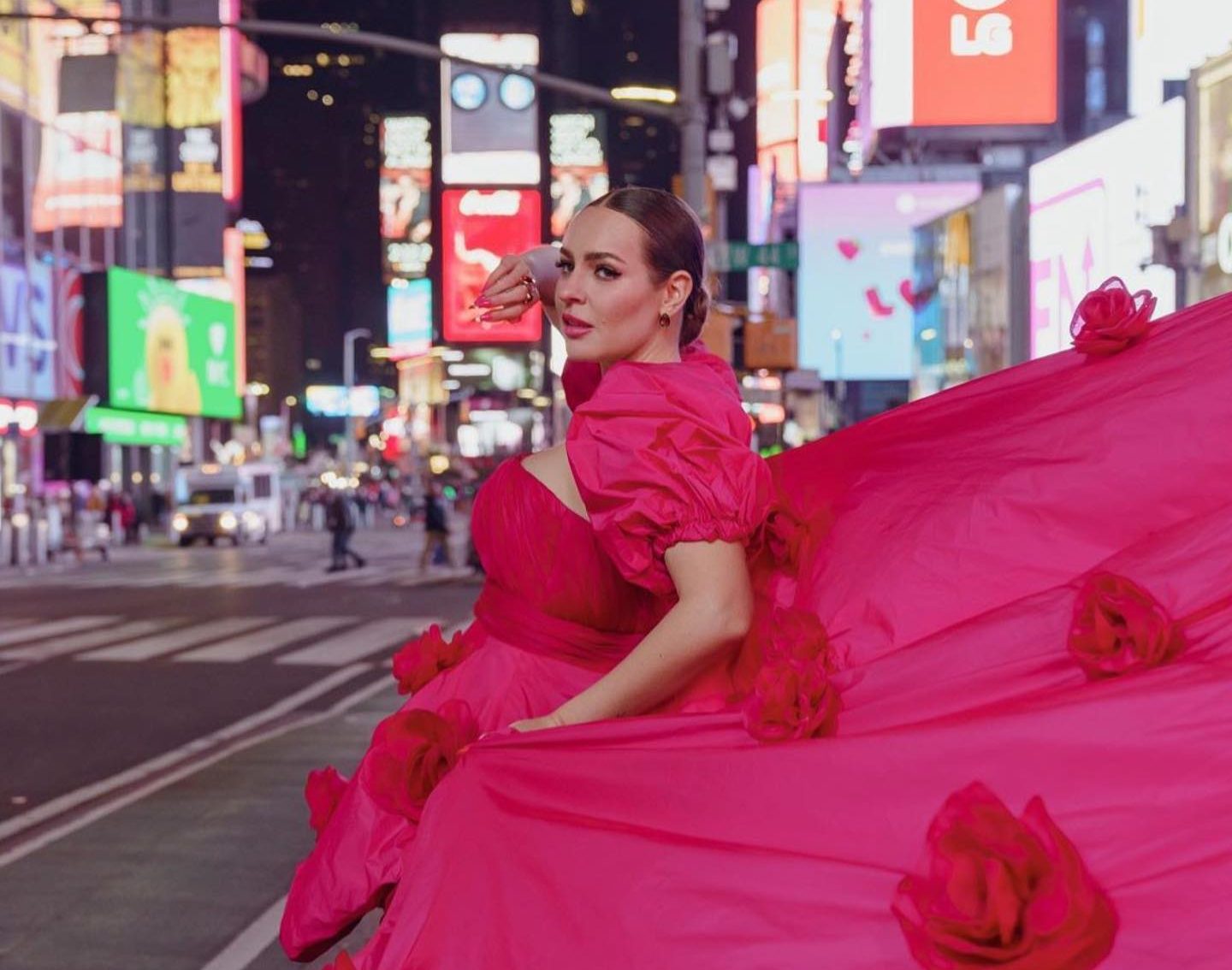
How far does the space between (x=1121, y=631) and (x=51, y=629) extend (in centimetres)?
1870

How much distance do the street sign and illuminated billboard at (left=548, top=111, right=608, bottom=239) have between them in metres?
82.5

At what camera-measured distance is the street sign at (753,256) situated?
17.8 meters

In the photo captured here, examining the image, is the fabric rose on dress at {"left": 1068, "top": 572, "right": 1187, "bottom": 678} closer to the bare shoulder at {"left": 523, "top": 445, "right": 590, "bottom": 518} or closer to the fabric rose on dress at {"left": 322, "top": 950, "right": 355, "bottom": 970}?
the bare shoulder at {"left": 523, "top": 445, "right": 590, "bottom": 518}

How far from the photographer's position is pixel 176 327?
6531 cm

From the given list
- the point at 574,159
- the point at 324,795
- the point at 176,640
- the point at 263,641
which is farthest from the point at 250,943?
the point at 574,159

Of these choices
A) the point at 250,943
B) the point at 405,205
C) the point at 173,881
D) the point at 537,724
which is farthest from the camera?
the point at 405,205

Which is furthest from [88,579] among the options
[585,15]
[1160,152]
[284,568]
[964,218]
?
[585,15]

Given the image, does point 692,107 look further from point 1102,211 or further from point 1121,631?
point 1121,631

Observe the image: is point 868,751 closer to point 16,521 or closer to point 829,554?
point 829,554

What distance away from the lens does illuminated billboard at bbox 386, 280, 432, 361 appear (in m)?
116

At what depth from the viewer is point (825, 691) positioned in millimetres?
2445

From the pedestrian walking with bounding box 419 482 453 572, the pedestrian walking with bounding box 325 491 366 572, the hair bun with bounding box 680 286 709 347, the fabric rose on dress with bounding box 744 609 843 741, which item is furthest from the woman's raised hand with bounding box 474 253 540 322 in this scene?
the pedestrian walking with bounding box 325 491 366 572

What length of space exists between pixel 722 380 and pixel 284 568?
1281 inches

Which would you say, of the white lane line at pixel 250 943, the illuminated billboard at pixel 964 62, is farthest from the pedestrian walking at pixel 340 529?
the white lane line at pixel 250 943
